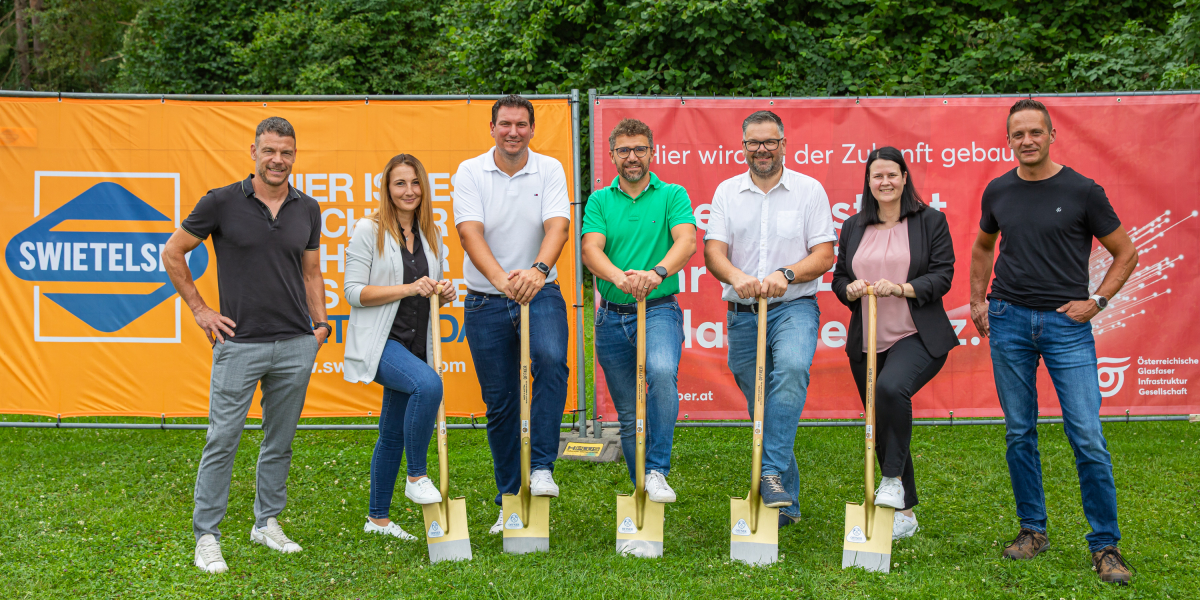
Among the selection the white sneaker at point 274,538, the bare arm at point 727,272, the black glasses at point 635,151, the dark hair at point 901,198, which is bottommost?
the white sneaker at point 274,538

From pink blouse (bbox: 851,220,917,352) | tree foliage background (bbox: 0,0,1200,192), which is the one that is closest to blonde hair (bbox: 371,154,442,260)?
pink blouse (bbox: 851,220,917,352)

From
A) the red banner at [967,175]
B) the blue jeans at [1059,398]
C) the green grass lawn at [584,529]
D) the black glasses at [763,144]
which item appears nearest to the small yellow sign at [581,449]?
the green grass lawn at [584,529]

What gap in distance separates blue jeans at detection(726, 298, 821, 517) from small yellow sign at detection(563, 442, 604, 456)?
186cm

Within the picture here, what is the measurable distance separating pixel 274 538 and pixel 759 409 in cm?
239

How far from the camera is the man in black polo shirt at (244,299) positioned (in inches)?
154

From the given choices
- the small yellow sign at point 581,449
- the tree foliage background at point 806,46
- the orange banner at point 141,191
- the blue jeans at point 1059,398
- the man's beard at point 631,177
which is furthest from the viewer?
the tree foliage background at point 806,46

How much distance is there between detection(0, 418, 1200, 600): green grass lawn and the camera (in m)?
3.64

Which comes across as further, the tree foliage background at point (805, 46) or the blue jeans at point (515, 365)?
the tree foliage background at point (805, 46)

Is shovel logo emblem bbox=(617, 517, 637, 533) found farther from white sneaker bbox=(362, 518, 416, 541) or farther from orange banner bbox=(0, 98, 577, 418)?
orange banner bbox=(0, 98, 577, 418)

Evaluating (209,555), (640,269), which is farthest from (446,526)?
(640,269)

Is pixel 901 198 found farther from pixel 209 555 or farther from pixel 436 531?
pixel 209 555

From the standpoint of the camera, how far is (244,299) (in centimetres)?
392

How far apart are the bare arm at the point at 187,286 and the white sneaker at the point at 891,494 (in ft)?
9.84

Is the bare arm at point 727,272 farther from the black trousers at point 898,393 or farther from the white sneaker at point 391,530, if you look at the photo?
the white sneaker at point 391,530
